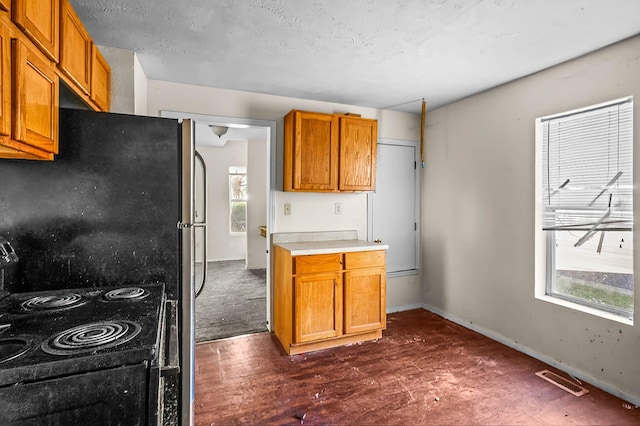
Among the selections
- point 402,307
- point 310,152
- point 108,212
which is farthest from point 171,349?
point 402,307

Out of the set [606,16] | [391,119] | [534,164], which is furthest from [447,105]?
[606,16]

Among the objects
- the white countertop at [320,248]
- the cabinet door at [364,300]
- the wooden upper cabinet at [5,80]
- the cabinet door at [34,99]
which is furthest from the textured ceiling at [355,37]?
the cabinet door at [364,300]

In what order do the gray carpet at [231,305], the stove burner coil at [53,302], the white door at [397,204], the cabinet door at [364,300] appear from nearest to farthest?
1. the stove burner coil at [53,302]
2. the cabinet door at [364,300]
3. the gray carpet at [231,305]
4. the white door at [397,204]

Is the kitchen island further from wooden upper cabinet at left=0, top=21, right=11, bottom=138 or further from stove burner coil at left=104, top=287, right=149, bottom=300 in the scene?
wooden upper cabinet at left=0, top=21, right=11, bottom=138

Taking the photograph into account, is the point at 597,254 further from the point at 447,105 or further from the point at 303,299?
the point at 303,299

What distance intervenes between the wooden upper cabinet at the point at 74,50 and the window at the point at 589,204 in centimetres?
313

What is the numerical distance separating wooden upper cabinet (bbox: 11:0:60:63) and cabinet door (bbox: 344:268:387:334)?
2.39 metres

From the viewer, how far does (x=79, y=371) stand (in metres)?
0.85

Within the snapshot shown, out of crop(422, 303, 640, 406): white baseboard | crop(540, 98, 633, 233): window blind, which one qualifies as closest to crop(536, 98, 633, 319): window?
crop(540, 98, 633, 233): window blind

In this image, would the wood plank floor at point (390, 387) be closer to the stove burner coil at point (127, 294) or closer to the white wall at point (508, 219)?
the white wall at point (508, 219)

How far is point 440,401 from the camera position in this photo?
2.10 metres

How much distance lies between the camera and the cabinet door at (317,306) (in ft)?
9.00

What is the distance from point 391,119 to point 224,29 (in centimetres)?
225

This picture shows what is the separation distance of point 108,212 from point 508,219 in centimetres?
297
